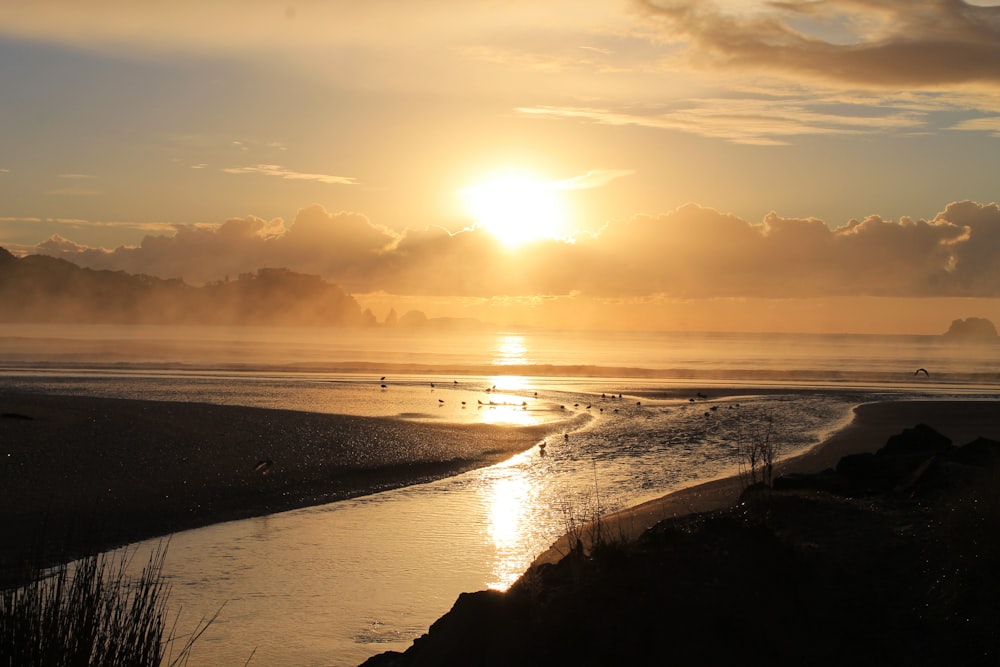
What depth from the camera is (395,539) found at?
14438 millimetres

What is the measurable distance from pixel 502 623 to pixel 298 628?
117 inches

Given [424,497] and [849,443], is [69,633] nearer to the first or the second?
[424,497]

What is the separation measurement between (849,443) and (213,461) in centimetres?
1731

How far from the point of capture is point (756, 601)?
27.3 ft

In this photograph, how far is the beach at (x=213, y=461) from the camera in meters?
15.2

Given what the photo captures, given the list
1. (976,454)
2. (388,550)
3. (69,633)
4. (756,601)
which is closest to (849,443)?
(976,454)

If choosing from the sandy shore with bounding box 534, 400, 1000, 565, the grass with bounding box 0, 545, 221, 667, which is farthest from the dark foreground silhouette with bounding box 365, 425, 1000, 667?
the grass with bounding box 0, 545, 221, 667

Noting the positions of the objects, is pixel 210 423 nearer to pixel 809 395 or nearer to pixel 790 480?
pixel 790 480

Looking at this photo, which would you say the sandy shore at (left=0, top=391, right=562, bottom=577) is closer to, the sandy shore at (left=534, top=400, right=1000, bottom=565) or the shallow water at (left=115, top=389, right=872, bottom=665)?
the shallow water at (left=115, top=389, right=872, bottom=665)

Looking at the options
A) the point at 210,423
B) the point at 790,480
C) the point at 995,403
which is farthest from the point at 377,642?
the point at 995,403

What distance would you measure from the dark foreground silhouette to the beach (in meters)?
3.40

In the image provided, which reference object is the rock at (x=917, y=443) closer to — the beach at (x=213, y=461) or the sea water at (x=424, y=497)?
the beach at (x=213, y=461)

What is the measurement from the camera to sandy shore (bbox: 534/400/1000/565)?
46.7 ft

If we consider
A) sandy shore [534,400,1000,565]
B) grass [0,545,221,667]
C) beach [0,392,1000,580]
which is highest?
grass [0,545,221,667]
